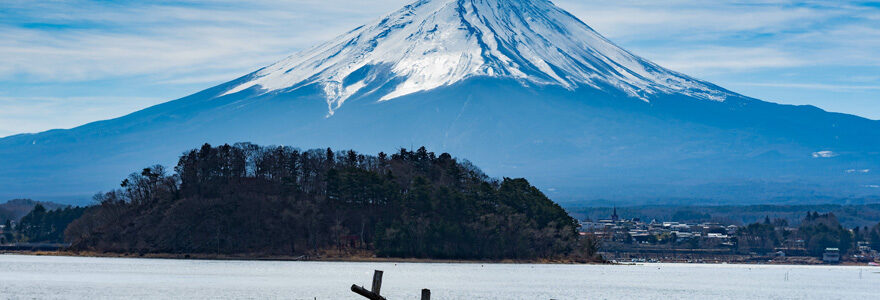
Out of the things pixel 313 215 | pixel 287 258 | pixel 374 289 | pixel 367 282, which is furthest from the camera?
pixel 287 258

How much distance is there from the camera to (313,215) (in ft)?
440

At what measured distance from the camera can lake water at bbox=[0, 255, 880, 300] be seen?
81.1 m

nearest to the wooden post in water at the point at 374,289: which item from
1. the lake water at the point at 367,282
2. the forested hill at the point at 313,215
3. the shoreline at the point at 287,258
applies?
the lake water at the point at 367,282

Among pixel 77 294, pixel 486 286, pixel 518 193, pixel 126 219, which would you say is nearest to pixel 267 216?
pixel 126 219

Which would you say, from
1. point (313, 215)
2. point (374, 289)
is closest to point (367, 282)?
point (313, 215)

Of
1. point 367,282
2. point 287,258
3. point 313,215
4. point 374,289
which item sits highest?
point 313,215

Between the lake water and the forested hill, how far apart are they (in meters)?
4.69

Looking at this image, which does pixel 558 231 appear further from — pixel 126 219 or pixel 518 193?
pixel 126 219

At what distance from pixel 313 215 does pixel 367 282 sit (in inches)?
1588

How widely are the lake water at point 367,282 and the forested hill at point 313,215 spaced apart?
4.69m

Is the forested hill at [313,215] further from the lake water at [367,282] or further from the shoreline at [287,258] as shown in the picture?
the lake water at [367,282]

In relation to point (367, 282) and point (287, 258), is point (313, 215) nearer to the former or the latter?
point (287, 258)

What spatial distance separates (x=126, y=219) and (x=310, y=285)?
5592 cm

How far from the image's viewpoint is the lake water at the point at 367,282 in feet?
266
